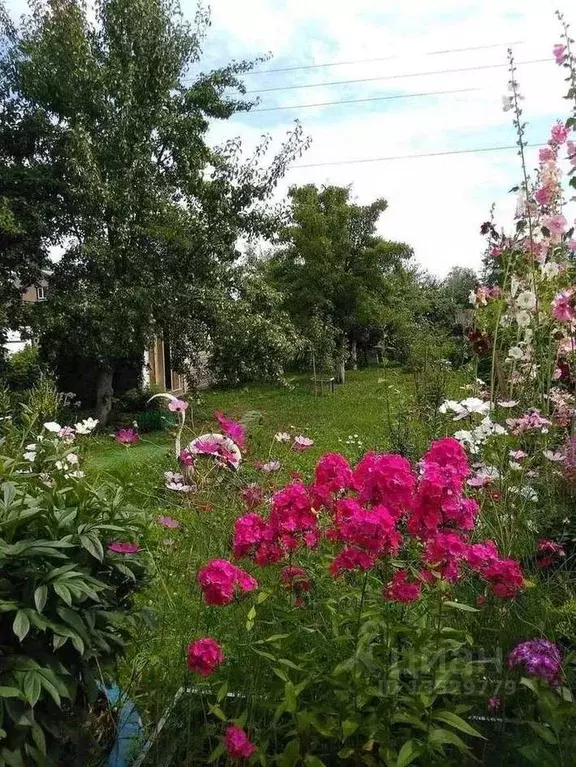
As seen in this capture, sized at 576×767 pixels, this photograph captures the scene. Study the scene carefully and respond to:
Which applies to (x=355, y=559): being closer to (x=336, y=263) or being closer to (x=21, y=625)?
(x=21, y=625)

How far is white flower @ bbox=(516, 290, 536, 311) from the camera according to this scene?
3.67 metres

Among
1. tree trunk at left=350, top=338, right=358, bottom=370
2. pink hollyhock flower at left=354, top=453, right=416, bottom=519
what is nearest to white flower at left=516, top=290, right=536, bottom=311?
pink hollyhock flower at left=354, top=453, right=416, bottom=519

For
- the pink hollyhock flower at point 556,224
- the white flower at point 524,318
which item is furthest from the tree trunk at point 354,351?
the pink hollyhock flower at point 556,224

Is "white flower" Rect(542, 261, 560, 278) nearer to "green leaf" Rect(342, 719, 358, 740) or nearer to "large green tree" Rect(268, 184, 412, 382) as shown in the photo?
"green leaf" Rect(342, 719, 358, 740)

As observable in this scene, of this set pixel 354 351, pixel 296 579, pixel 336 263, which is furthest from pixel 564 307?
pixel 354 351

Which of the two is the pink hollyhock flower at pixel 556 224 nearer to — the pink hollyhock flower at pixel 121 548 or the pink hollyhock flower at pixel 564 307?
the pink hollyhock flower at pixel 564 307

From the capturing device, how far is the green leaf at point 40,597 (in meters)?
1.45

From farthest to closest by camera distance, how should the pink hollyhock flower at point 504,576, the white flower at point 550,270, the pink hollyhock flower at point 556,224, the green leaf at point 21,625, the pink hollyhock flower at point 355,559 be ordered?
1. the white flower at point 550,270
2. the pink hollyhock flower at point 556,224
3. the pink hollyhock flower at point 504,576
4. the pink hollyhock flower at point 355,559
5. the green leaf at point 21,625

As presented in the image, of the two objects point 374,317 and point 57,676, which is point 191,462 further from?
point 374,317

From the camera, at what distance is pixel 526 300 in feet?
12.1

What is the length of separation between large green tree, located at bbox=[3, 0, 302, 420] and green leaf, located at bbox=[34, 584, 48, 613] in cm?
865

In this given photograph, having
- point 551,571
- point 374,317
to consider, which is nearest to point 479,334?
point 551,571

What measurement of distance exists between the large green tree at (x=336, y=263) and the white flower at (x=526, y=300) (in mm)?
11808

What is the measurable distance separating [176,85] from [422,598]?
1095 cm
